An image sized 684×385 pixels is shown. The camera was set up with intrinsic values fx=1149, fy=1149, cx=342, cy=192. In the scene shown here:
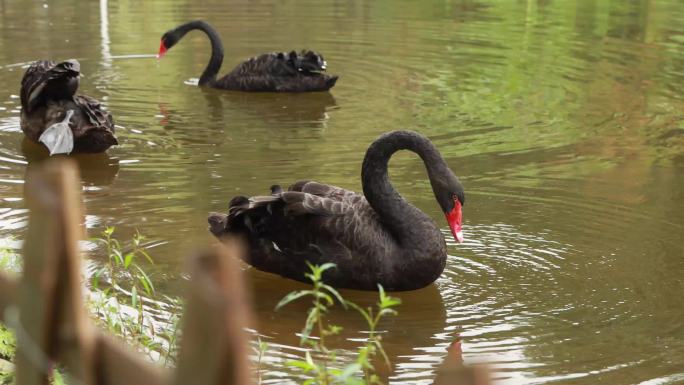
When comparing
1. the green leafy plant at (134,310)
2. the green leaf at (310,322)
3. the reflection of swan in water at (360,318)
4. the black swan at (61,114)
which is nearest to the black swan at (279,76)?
the black swan at (61,114)

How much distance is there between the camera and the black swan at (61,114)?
8.37 meters

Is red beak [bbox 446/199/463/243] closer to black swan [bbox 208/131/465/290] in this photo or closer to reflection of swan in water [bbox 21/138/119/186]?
black swan [bbox 208/131/465/290]

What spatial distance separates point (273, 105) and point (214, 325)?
9.10 metres

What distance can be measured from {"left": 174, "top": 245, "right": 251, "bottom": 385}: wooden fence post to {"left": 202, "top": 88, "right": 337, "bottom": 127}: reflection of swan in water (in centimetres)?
794

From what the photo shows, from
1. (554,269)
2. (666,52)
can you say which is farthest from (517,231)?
(666,52)

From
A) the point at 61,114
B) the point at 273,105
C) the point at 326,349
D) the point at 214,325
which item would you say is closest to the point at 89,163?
the point at 61,114

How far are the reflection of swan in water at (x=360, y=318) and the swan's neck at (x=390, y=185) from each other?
0.32m

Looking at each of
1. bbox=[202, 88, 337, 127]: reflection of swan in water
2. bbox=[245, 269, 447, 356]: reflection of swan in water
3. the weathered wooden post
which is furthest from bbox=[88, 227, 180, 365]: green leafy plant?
bbox=[202, 88, 337, 127]: reflection of swan in water

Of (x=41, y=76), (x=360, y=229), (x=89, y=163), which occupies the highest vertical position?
(x=41, y=76)

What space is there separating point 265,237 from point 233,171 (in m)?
2.24

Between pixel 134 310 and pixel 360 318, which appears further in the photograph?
pixel 360 318

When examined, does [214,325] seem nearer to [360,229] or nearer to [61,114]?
[360,229]

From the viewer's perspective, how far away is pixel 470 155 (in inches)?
328

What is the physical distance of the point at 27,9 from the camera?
17422 millimetres
